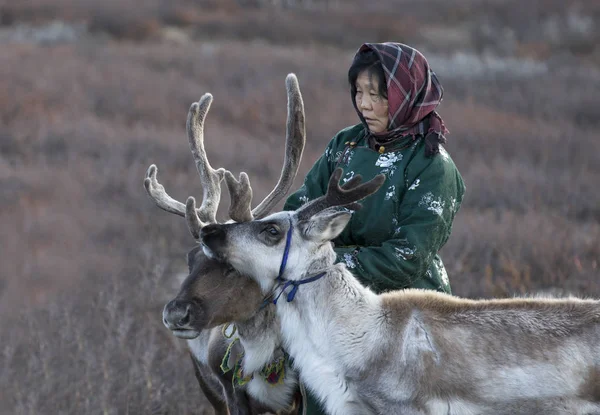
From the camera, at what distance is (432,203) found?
4020mm

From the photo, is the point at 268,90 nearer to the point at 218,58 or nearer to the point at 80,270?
the point at 218,58

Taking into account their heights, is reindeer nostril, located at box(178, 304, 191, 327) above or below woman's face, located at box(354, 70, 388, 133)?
below

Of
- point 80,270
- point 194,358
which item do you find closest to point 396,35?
point 80,270

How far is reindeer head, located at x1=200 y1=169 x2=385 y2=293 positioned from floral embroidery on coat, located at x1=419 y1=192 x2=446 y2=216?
15.1 inches

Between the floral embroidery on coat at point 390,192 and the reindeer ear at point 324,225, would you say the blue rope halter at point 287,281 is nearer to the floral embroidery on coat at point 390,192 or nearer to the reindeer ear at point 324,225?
the reindeer ear at point 324,225

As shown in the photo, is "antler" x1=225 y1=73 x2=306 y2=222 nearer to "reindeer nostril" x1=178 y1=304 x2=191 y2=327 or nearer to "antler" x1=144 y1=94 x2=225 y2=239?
"antler" x1=144 y1=94 x2=225 y2=239

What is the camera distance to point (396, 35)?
2642 centimetres

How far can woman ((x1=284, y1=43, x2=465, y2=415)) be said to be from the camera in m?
4.02

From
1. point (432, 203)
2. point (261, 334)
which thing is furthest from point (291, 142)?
point (261, 334)

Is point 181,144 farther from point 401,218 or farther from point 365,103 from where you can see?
point 401,218

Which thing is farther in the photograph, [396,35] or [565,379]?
[396,35]

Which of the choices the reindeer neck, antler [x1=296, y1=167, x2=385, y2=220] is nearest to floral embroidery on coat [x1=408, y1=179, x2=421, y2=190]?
antler [x1=296, y1=167, x2=385, y2=220]

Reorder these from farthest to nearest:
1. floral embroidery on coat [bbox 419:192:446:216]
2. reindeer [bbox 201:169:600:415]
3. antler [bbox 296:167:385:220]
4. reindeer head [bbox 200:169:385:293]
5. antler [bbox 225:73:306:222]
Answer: antler [bbox 225:73:306:222] < floral embroidery on coat [bbox 419:192:446:216] < reindeer head [bbox 200:169:385:293] < antler [bbox 296:167:385:220] < reindeer [bbox 201:169:600:415]

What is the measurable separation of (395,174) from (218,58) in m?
16.9
